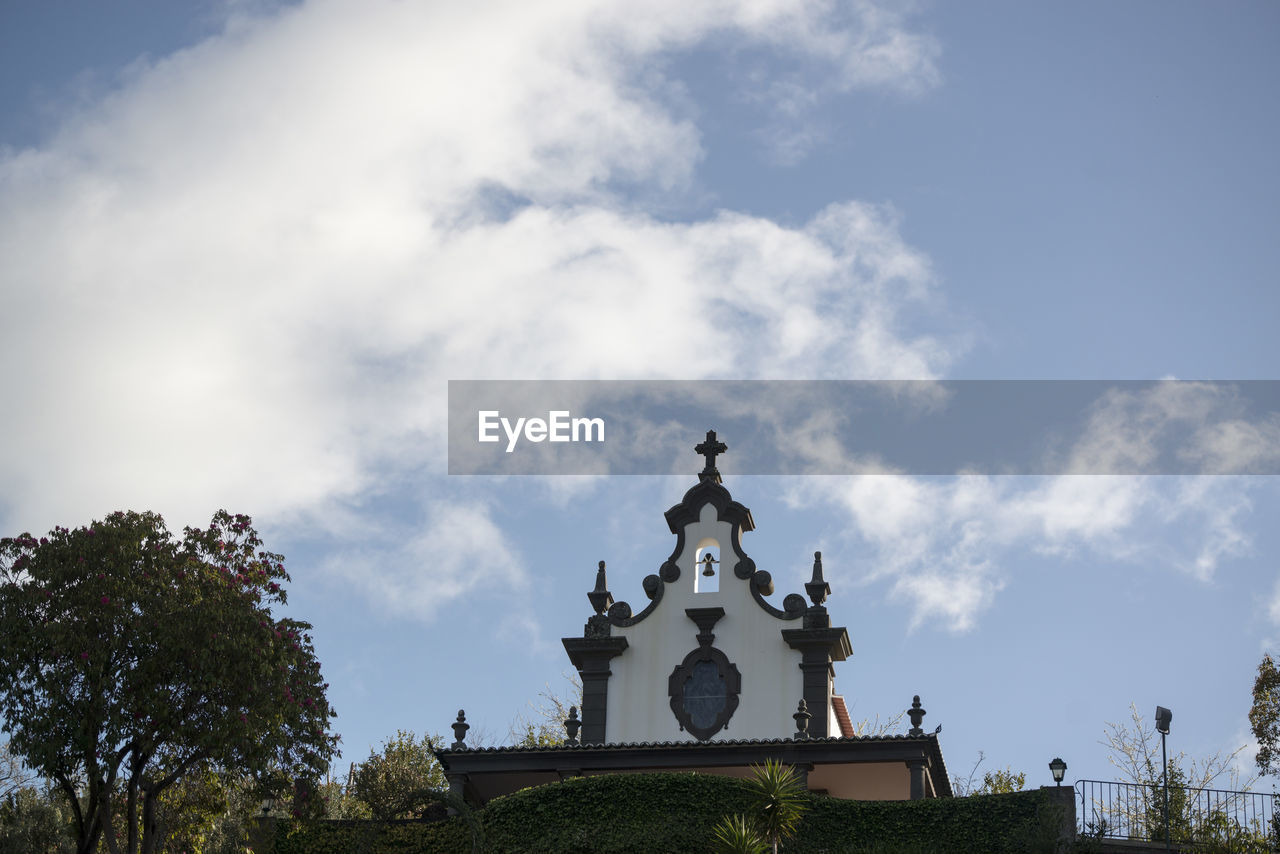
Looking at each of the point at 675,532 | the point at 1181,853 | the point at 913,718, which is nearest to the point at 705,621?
the point at 675,532

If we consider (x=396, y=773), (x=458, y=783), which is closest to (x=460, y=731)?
(x=458, y=783)

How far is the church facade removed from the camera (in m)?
30.1

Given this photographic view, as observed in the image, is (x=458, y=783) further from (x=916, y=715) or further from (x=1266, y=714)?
(x=1266, y=714)

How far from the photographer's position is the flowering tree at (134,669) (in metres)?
27.5

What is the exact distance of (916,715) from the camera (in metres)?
29.3

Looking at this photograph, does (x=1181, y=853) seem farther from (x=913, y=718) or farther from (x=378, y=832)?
(x=378, y=832)

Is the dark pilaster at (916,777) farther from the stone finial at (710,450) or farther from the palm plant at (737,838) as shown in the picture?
the stone finial at (710,450)

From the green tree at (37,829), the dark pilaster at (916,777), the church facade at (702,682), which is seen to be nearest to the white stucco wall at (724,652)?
the church facade at (702,682)

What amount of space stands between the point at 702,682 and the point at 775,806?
723 cm

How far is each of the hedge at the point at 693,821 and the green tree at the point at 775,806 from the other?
64 cm

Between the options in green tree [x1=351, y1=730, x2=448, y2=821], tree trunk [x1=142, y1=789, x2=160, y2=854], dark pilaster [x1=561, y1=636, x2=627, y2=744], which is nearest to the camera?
tree trunk [x1=142, y1=789, x2=160, y2=854]

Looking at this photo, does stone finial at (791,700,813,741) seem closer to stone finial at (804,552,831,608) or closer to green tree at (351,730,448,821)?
stone finial at (804,552,831,608)

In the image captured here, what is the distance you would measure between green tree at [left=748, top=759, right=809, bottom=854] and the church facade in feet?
10.9

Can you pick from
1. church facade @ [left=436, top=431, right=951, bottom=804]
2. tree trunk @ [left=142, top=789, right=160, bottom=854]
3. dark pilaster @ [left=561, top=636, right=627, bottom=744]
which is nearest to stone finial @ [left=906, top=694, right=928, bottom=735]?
church facade @ [left=436, top=431, right=951, bottom=804]
